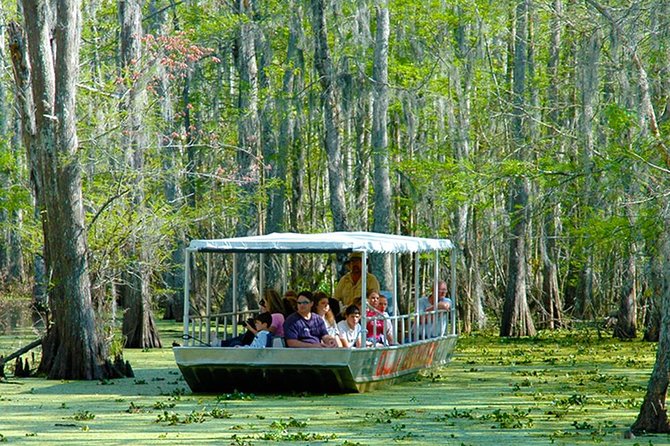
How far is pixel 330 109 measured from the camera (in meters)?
24.7

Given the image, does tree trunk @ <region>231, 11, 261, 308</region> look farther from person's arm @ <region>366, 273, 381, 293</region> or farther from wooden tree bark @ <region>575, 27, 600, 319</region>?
person's arm @ <region>366, 273, 381, 293</region>

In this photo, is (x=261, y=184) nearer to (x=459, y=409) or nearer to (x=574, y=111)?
(x=574, y=111)

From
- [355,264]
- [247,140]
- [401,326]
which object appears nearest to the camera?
[401,326]

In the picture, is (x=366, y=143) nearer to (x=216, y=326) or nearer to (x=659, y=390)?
(x=216, y=326)

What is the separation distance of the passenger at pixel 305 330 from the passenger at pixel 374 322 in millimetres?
587

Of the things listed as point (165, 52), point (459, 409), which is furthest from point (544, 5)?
point (459, 409)

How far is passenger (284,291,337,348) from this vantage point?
14.9 m

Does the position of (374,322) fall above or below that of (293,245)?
below

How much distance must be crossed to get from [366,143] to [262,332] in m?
19.5

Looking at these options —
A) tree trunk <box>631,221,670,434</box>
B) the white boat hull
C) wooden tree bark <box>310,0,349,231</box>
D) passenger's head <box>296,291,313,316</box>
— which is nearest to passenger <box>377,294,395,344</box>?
the white boat hull

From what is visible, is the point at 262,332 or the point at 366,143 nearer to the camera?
the point at 262,332

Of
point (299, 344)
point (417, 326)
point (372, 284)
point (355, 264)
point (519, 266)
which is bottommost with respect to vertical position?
point (299, 344)

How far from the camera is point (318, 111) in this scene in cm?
2878

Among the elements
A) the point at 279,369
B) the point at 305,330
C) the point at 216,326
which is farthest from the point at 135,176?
the point at 279,369
